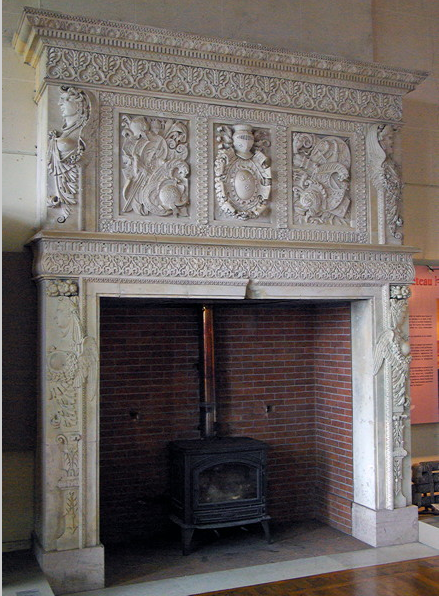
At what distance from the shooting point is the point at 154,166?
15.4 feet

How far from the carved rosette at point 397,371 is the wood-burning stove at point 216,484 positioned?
1111mm

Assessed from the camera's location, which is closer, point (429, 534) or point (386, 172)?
point (429, 534)

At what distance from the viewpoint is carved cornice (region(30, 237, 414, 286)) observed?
4379 millimetres

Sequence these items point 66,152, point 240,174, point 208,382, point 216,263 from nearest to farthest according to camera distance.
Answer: point 66,152
point 216,263
point 240,174
point 208,382

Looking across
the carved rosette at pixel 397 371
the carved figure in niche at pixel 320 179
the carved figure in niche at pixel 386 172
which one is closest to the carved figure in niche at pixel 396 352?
the carved rosette at pixel 397 371

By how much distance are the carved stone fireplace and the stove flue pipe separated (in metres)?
0.73

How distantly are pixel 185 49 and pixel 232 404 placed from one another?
10.2 ft

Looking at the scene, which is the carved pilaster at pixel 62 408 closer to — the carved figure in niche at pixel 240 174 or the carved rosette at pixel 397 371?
the carved figure in niche at pixel 240 174

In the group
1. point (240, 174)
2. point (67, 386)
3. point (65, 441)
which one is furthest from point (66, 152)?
point (65, 441)

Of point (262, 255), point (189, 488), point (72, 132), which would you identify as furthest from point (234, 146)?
point (189, 488)

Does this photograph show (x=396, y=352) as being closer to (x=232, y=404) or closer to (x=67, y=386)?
(x=232, y=404)

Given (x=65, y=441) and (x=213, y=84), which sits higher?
(x=213, y=84)

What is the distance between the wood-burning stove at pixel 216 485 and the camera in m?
5.05

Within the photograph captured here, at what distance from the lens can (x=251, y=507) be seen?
5.25m
